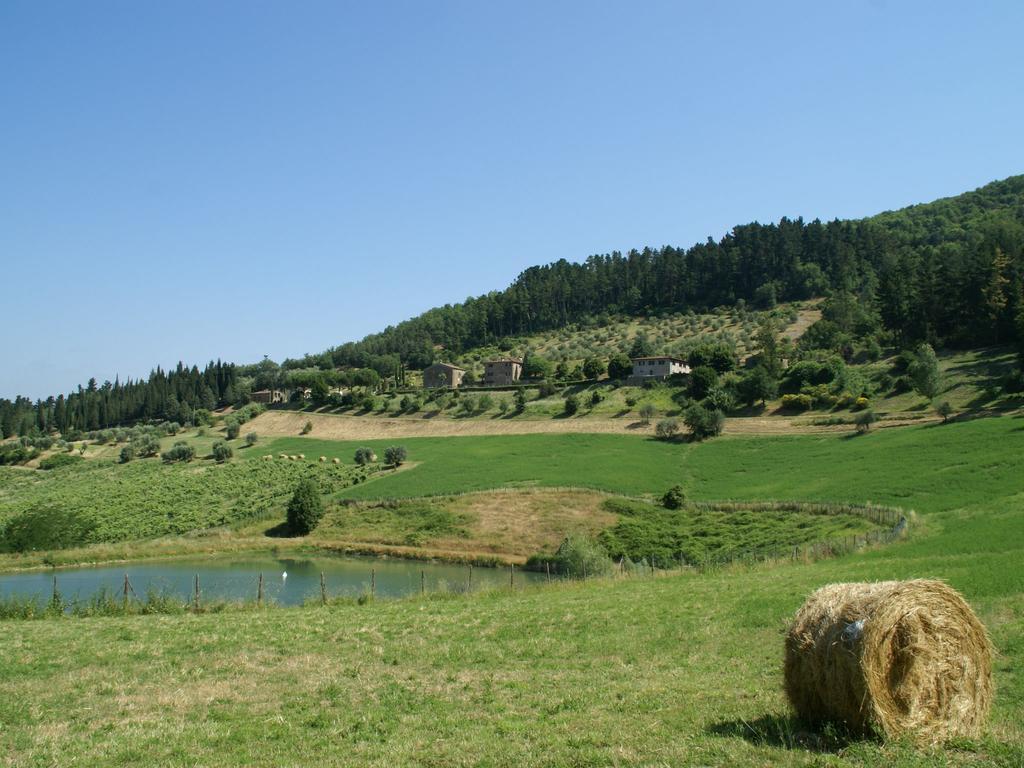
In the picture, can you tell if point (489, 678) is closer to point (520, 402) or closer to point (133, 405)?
point (520, 402)

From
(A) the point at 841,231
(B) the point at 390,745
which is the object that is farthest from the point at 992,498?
(A) the point at 841,231

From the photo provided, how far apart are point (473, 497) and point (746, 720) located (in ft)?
197

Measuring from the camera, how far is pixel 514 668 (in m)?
16.0

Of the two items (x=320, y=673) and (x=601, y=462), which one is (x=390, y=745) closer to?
(x=320, y=673)

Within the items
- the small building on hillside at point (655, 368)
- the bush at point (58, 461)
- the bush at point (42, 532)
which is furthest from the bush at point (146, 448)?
the small building on hillside at point (655, 368)

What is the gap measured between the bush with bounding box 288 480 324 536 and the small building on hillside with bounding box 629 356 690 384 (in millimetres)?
62806

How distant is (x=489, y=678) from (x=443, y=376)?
439 ft

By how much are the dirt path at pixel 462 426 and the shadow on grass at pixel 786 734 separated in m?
75.7

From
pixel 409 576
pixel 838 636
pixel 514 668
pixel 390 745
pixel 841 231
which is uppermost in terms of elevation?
pixel 841 231

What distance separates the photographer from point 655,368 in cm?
11981

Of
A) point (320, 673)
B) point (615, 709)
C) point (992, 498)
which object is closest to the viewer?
point (615, 709)

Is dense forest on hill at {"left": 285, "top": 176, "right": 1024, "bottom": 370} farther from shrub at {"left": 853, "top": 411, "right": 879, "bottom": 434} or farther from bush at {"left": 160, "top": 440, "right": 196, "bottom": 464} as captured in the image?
bush at {"left": 160, "top": 440, "right": 196, "bottom": 464}

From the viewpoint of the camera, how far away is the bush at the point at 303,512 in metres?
68.6

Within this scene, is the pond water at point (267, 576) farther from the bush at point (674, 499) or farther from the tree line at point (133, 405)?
the tree line at point (133, 405)
